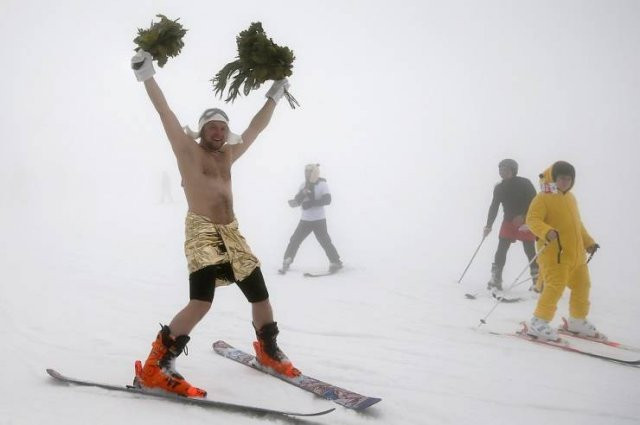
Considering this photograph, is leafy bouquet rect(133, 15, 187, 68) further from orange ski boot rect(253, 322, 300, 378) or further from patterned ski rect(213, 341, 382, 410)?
patterned ski rect(213, 341, 382, 410)

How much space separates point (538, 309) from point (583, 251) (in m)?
0.84

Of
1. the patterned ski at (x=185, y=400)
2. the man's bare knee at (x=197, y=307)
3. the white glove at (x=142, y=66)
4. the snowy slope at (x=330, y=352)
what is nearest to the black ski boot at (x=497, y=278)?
the snowy slope at (x=330, y=352)

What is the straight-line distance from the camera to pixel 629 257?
34.0 ft

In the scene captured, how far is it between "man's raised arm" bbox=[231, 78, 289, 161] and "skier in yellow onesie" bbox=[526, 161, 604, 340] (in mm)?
3133

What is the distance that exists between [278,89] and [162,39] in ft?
3.60

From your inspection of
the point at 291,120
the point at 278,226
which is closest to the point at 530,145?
the point at 278,226

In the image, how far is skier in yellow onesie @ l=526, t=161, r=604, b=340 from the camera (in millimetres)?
4516

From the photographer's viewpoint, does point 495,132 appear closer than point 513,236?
No

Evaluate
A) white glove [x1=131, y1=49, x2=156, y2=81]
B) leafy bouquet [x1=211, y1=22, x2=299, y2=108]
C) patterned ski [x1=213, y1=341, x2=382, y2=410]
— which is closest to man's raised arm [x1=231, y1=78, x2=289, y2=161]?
leafy bouquet [x1=211, y1=22, x2=299, y2=108]

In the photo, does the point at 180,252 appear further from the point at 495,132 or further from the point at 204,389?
the point at 495,132

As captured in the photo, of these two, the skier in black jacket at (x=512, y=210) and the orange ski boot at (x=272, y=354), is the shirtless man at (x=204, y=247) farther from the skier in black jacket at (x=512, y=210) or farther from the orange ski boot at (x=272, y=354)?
the skier in black jacket at (x=512, y=210)

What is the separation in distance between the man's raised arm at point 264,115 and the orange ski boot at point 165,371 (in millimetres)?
1618

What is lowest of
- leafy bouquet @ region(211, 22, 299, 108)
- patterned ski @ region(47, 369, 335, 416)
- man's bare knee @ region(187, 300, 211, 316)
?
patterned ski @ region(47, 369, 335, 416)

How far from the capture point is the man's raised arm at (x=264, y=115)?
3697mm
